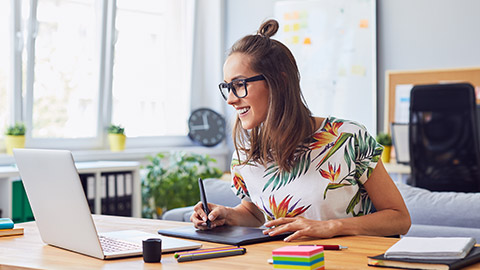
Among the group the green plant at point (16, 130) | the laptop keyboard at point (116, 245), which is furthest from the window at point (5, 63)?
the laptop keyboard at point (116, 245)

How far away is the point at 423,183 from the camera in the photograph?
3.79 m

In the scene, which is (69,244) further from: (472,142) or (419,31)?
(419,31)

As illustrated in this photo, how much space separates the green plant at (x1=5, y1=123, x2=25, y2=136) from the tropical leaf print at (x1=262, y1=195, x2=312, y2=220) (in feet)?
9.04

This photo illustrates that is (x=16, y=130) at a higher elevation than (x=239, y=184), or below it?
higher

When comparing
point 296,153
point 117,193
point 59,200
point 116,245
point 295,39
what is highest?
point 295,39

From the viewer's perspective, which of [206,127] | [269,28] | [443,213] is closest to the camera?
[269,28]

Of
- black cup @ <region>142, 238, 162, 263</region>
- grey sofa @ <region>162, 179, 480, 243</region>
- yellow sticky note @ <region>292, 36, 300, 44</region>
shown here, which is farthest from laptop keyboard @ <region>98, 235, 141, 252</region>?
yellow sticky note @ <region>292, 36, 300, 44</region>

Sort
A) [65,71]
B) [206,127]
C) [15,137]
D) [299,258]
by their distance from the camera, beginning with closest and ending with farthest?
[299,258] < [15,137] < [65,71] < [206,127]

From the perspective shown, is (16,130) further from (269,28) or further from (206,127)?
(269,28)

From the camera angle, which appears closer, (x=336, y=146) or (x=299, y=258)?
(x=299, y=258)

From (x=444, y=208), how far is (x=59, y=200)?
128cm

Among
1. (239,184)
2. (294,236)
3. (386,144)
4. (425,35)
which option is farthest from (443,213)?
(425,35)

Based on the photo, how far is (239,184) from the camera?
1.99 m

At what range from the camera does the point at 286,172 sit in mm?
1837
